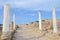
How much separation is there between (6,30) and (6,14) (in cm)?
130

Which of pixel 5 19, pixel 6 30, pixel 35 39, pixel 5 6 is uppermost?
pixel 5 6

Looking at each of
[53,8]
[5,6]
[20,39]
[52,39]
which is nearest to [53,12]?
[53,8]

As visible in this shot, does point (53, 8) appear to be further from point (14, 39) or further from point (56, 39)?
point (14, 39)

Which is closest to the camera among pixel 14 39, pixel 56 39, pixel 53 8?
pixel 56 39

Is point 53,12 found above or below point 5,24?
above

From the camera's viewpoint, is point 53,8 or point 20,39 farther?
point 53,8

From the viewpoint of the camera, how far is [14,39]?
11805 millimetres

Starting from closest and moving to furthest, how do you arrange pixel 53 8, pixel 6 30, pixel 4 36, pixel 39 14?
pixel 4 36
pixel 6 30
pixel 53 8
pixel 39 14

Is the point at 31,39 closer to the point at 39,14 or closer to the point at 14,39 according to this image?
the point at 14,39

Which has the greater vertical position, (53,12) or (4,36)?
(53,12)

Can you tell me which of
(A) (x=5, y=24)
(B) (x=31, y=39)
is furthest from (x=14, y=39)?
(A) (x=5, y=24)

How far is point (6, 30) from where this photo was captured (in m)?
9.93

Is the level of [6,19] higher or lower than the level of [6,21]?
higher

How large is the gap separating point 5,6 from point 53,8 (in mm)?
6184
